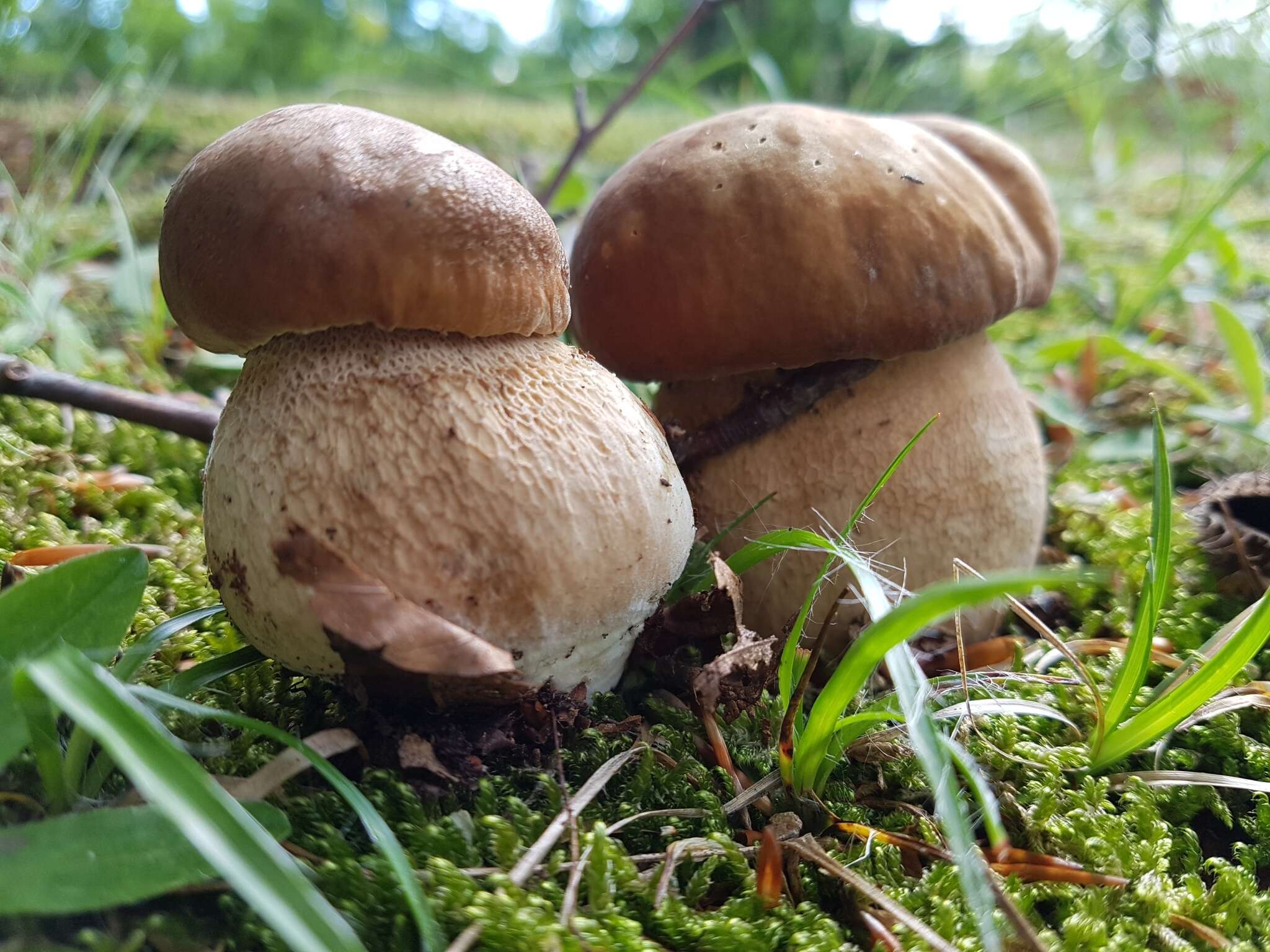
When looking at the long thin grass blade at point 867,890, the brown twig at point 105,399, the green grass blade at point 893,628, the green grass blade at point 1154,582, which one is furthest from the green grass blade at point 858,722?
the brown twig at point 105,399

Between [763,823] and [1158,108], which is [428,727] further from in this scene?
[1158,108]

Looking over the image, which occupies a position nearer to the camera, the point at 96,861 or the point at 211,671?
the point at 96,861

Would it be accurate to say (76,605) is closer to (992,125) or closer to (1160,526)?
(1160,526)

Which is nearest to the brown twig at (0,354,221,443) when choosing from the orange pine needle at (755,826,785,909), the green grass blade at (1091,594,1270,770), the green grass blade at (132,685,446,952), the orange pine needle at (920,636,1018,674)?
the green grass blade at (132,685,446,952)

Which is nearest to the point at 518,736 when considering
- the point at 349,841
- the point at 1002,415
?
the point at 349,841

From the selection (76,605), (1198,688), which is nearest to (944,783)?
(1198,688)

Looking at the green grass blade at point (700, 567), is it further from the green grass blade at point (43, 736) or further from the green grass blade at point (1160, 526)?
the green grass blade at point (43, 736)

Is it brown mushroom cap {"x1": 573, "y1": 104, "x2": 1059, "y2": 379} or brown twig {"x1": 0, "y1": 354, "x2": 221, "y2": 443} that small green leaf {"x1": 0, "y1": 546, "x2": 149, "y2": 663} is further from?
brown mushroom cap {"x1": 573, "y1": 104, "x2": 1059, "y2": 379}
